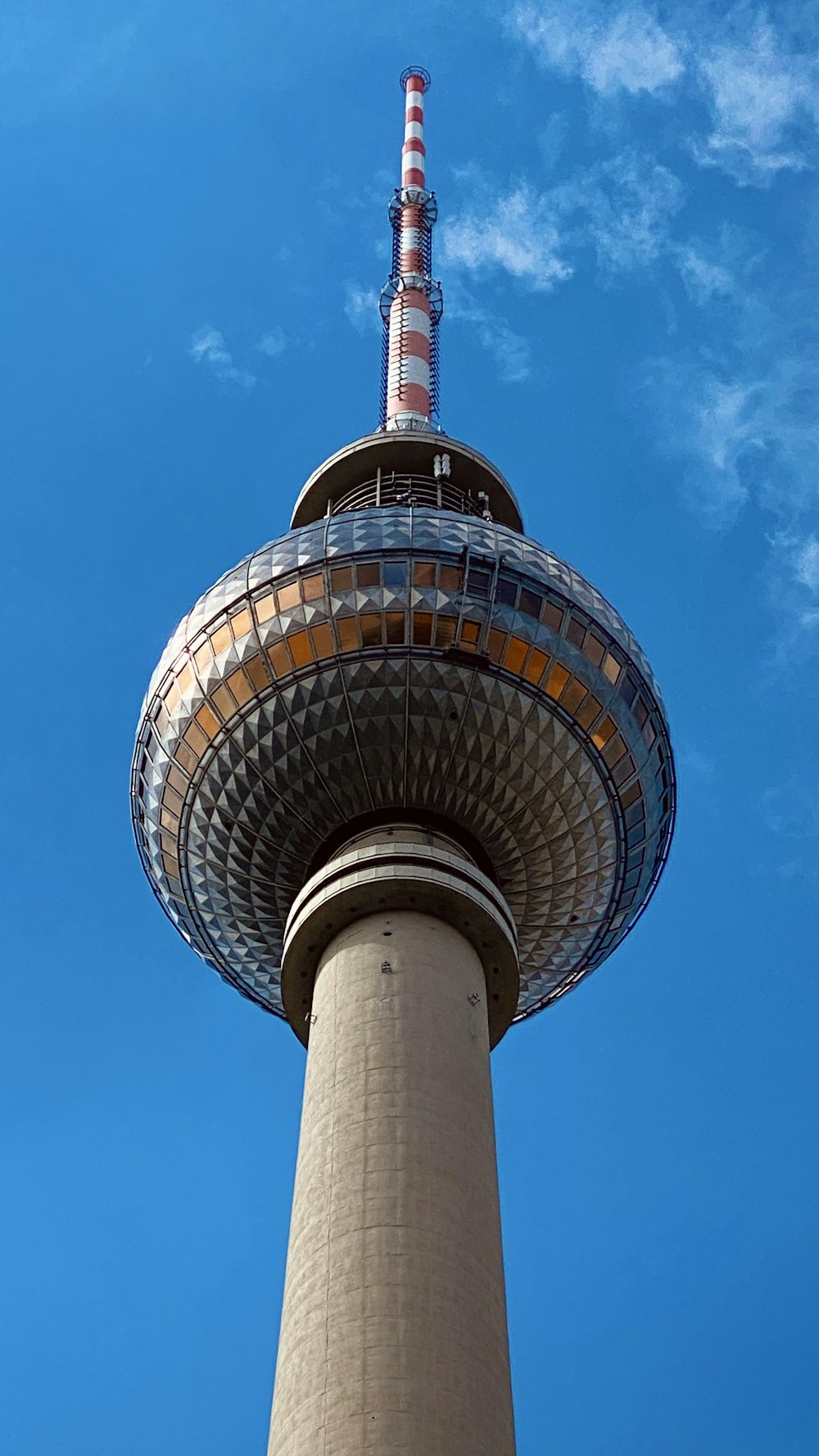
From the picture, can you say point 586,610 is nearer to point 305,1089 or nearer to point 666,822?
point 666,822

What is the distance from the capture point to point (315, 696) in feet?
105

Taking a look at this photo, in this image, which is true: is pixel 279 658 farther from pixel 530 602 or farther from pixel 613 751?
pixel 613 751

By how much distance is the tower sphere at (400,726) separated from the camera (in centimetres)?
3209

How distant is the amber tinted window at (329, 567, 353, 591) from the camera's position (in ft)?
107

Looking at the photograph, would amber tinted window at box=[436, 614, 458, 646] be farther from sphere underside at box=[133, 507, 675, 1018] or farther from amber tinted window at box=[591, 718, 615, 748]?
amber tinted window at box=[591, 718, 615, 748]

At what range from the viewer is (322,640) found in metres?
32.2

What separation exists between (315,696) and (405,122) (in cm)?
3745

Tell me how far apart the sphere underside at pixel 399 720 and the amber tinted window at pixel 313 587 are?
49mm

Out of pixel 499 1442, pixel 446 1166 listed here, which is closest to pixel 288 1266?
pixel 446 1166

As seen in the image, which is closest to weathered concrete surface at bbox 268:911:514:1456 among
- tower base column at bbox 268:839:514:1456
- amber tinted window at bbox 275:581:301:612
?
tower base column at bbox 268:839:514:1456

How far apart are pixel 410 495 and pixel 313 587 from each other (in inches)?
248

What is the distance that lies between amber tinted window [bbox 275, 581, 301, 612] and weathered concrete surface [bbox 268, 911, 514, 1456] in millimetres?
7249

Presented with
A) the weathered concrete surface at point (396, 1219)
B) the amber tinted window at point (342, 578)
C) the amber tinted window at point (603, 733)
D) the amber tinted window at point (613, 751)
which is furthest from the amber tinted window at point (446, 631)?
the weathered concrete surface at point (396, 1219)

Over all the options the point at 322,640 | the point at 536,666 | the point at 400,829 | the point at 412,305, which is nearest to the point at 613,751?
the point at 536,666
